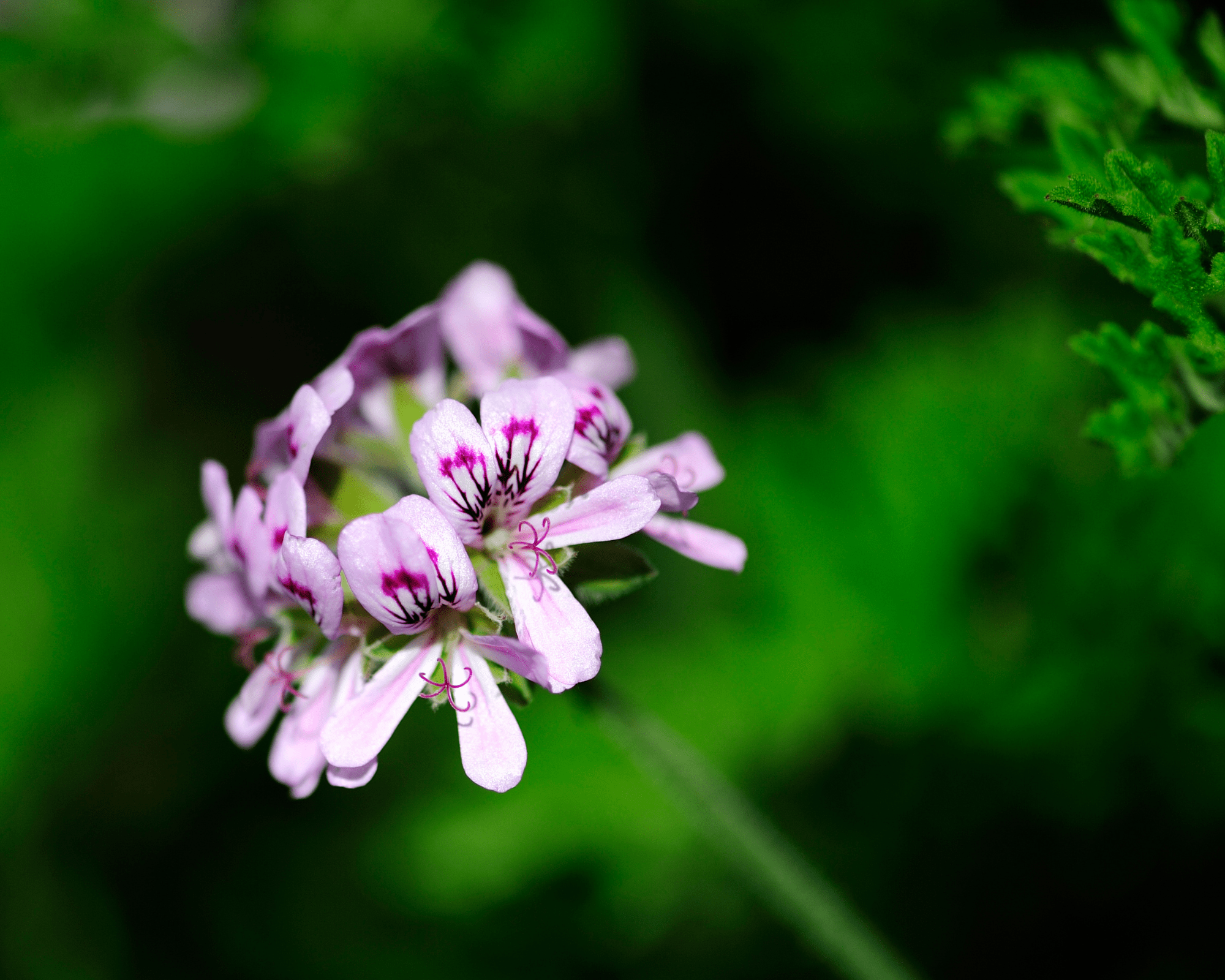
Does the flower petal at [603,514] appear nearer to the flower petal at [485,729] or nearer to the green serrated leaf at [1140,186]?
the flower petal at [485,729]

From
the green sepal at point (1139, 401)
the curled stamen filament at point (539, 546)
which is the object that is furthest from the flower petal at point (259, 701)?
the green sepal at point (1139, 401)

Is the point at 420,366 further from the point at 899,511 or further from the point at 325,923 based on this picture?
the point at 325,923

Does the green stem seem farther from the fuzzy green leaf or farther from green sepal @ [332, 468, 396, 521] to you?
the fuzzy green leaf

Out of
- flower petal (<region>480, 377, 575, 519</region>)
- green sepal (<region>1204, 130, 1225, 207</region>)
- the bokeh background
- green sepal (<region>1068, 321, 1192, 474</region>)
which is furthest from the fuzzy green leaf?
flower petal (<region>480, 377, 575, 519</region>)

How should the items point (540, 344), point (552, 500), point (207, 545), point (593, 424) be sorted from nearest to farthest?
point (593, 424)
point (552, 500)
point (540, 344)
point (207, 545)

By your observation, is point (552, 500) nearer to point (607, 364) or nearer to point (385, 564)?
point (385, 564)

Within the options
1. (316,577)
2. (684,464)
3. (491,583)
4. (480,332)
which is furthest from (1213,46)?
(316,577)
